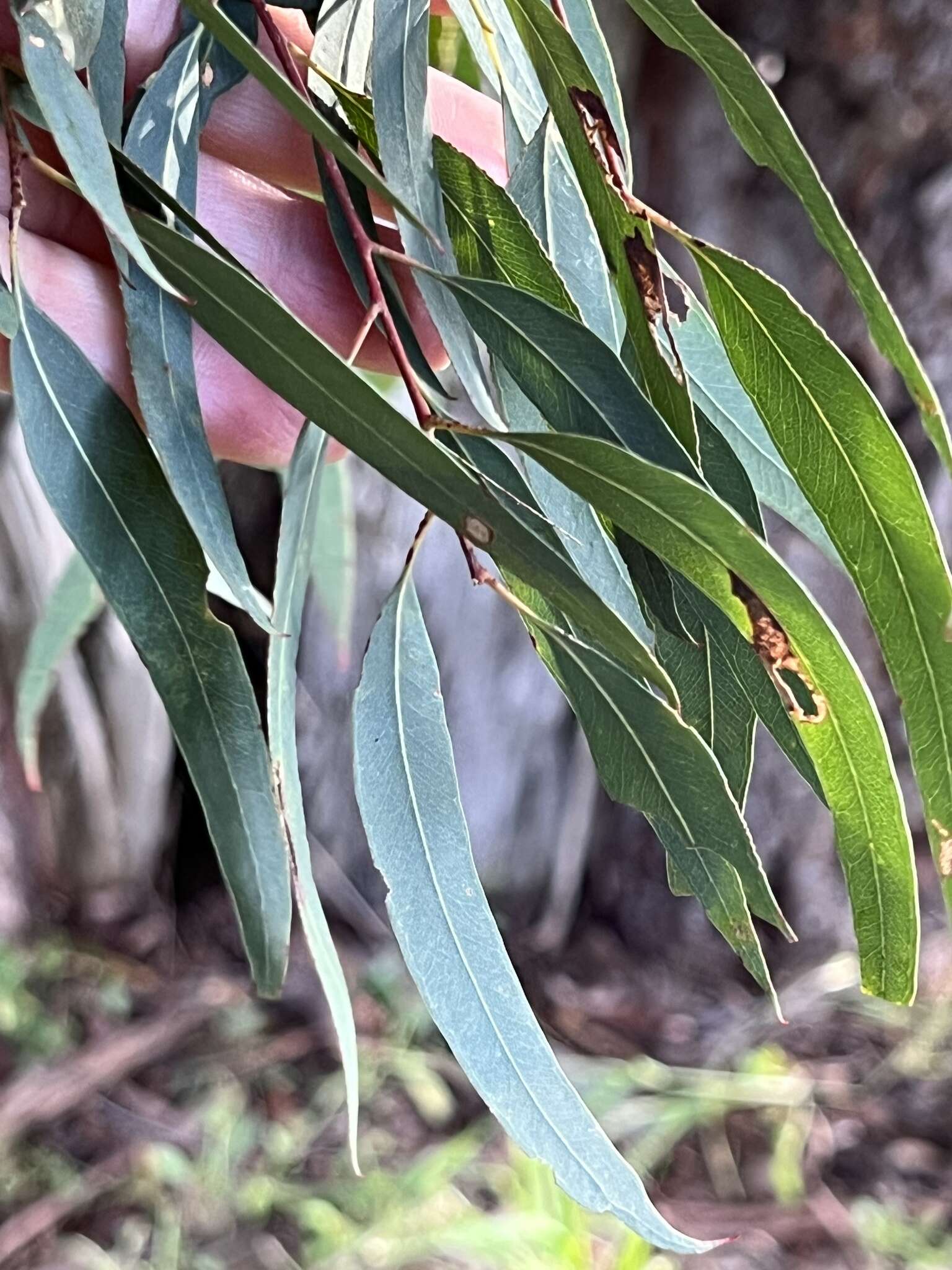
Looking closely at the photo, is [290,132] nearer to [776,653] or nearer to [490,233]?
[490,233]

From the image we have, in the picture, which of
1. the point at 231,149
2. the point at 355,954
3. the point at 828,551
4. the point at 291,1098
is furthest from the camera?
the point at 355,954

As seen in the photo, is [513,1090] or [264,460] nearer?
[513,1090]

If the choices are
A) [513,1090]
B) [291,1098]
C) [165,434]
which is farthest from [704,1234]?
[165,434]

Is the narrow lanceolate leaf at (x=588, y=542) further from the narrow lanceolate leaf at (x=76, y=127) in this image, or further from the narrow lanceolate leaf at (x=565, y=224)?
the narrow lanceolate leaf at (x=76, y=127)

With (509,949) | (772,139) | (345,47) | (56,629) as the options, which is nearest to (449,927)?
(772,139)

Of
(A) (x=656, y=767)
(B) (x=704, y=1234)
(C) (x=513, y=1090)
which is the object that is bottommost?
(B) (x=704, y=1234)

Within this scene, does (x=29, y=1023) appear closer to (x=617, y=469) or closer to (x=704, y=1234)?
(x=704, y=1234)

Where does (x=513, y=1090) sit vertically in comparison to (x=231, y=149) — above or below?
below
